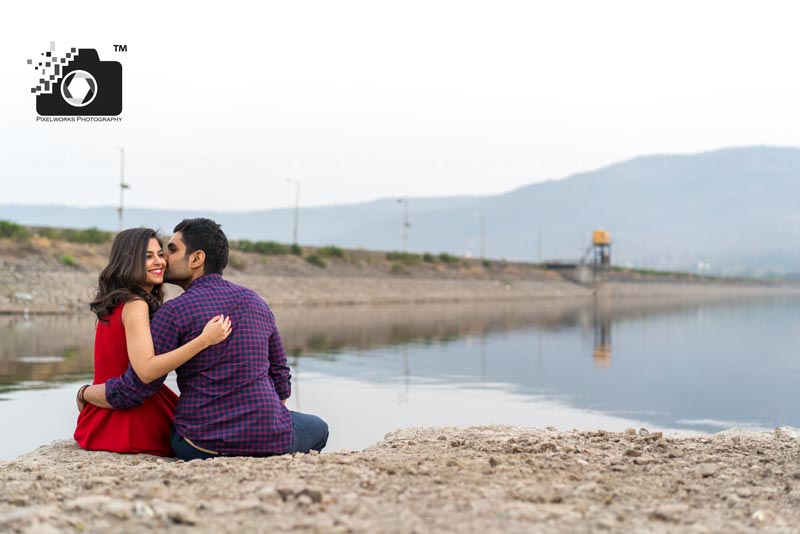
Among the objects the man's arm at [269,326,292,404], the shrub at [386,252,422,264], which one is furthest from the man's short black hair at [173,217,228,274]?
the shrub at [386,252,422,264]

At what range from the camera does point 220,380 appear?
18.4 ft

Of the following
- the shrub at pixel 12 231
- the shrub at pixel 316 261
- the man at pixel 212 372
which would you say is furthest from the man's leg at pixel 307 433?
the shrub at pixel 316 261

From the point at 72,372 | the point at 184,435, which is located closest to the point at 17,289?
the point at 72,372

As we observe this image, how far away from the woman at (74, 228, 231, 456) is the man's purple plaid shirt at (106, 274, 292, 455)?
12 centimetres

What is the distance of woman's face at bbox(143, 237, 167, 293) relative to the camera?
5.77 m

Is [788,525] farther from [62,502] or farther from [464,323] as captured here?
[464,323]

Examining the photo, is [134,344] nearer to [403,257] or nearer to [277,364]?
[277,364]

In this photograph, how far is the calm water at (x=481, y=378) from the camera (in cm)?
1017

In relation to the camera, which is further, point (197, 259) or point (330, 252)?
point (330, 252)

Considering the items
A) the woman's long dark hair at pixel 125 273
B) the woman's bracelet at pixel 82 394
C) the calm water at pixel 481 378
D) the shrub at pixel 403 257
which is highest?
the shrub at pixel 403 257

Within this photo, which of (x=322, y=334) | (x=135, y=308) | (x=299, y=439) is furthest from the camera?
(x=322, y=334)

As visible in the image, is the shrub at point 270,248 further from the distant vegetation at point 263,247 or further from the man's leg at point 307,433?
the man's leg at point 307,433

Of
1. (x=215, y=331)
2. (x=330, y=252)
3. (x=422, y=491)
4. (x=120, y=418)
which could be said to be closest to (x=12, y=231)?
(x=330, y=252)

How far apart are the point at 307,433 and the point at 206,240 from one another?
1.46 m
